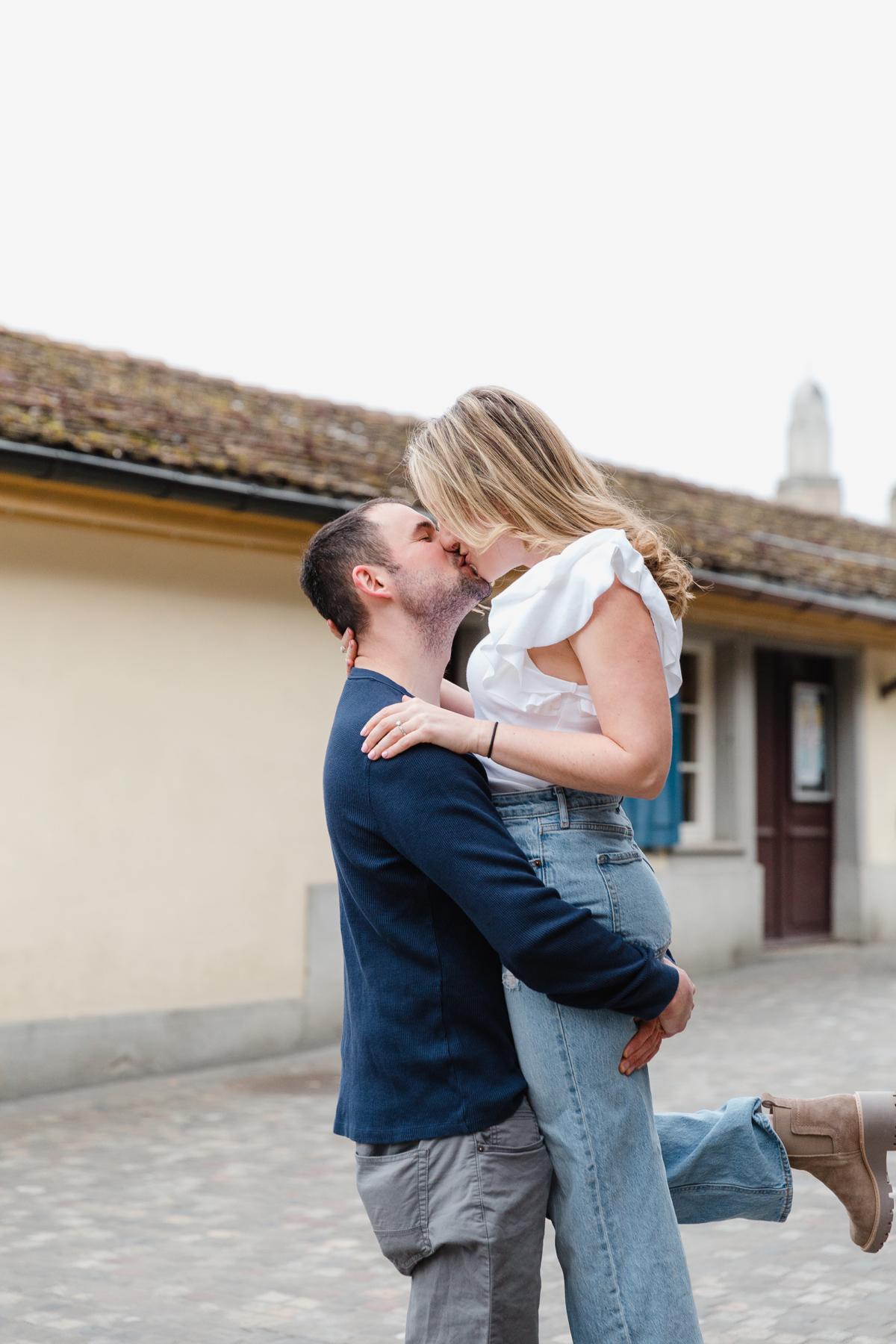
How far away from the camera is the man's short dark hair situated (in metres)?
2.45

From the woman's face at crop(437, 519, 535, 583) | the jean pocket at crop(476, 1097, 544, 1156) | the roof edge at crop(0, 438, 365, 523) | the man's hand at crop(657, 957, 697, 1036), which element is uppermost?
the roof edge at crop(0, 438, 365, 523)

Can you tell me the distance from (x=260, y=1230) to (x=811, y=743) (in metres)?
9.02

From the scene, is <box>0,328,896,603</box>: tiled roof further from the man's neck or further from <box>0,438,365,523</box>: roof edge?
the man's neck

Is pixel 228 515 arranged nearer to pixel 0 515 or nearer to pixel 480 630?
pixel 0 515

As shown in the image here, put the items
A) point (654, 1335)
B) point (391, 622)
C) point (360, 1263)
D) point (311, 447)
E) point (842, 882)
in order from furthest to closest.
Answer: point (842, 882)
point (311, 447)
point (360, 1263)
point (391, 622)
point (654, 1335)

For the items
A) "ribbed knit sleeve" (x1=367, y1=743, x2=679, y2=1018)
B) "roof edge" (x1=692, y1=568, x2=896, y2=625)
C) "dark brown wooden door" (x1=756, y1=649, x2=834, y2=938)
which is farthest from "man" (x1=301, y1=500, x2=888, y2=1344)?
"dark brown wooden door" (x1=756, y1=649, x2=834, y2=938)

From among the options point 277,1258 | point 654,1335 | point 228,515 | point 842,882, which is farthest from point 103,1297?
point 842,882

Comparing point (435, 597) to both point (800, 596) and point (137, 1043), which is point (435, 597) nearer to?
point (137, 1043)

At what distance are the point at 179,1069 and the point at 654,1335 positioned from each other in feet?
19.1

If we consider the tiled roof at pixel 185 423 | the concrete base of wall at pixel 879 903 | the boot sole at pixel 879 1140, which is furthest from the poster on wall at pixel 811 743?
the boot sole at pixel 879 1140

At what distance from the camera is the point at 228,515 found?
26.3ft

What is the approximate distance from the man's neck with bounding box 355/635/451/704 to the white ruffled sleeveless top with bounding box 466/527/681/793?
9 cm

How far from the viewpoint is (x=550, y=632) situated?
227 cm

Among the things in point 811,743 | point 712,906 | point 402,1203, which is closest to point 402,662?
point 402,1203
